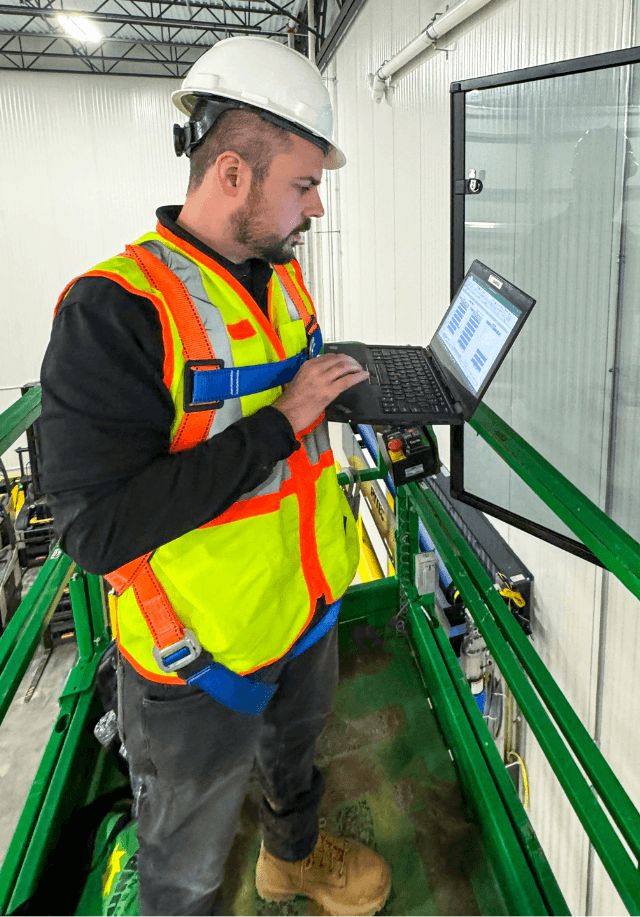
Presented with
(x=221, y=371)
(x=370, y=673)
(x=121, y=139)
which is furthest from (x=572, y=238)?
(x=121, y=139)

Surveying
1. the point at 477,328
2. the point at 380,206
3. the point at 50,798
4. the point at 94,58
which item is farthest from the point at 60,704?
the point at 94,58

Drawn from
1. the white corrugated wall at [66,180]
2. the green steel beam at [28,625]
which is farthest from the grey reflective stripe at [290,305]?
the white corrugated wall at [66,180]

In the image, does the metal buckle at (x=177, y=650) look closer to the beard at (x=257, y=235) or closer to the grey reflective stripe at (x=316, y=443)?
the grey reflective stripe at (x=316, y=443)

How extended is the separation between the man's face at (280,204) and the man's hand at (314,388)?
253 millimetres

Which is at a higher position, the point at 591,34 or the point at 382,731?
the point at 591,34

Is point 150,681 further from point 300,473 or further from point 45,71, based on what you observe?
point 45,71

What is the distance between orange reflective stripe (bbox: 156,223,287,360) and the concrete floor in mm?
5202

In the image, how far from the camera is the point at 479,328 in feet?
5.22

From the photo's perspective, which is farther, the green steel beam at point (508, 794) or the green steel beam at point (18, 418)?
the green steel beam at point (18, 418)

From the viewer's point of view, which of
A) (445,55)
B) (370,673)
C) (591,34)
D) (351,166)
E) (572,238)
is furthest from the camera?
(351,166)

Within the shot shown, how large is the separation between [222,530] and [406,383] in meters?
0.71

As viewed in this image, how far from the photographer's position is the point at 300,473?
1272 mm

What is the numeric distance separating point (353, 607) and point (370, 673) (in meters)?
0.26

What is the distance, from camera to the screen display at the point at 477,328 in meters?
1.42
